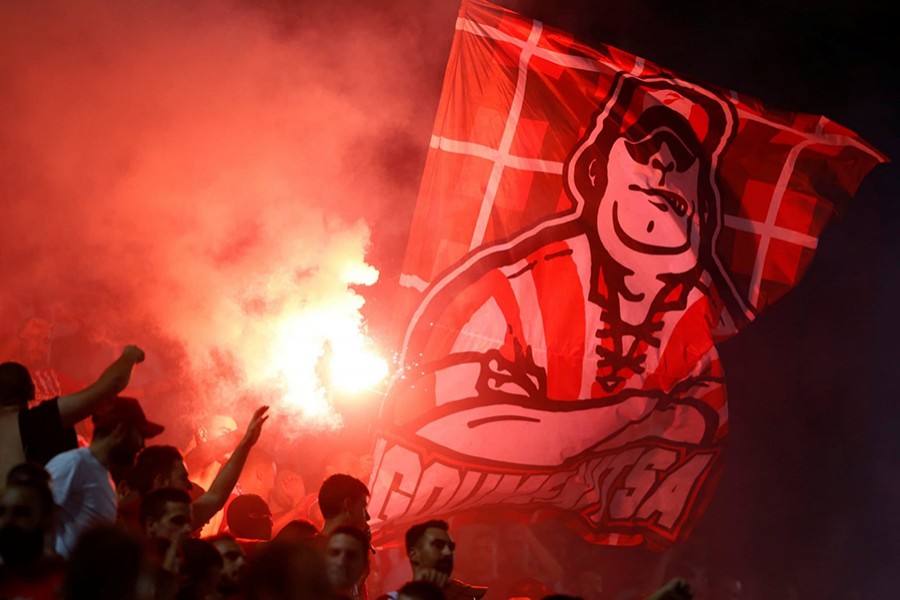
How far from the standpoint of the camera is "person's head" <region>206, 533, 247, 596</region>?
3150 mm

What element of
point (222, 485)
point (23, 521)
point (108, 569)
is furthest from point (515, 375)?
point (108, 569)

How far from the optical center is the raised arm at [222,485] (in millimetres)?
3617

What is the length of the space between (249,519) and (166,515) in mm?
1333

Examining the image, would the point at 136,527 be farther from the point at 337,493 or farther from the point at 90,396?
the point at 337,493

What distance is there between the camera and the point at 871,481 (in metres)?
9.07

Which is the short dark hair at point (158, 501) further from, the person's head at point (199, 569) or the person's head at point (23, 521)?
the person's head at point (23, 521)

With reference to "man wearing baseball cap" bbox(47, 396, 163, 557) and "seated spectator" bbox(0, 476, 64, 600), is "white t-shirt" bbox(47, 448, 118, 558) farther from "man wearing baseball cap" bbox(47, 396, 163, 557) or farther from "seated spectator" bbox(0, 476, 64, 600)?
"seated spectator" bbox(0, 476, 64, 600)

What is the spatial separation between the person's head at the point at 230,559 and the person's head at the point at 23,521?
0.68m

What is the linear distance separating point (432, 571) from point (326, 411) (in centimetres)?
326

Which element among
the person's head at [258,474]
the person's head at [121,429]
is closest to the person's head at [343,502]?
the person's head at [121,429]

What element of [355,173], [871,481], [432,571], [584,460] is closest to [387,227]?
[355,173]

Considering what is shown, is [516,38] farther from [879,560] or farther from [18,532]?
[879,560]

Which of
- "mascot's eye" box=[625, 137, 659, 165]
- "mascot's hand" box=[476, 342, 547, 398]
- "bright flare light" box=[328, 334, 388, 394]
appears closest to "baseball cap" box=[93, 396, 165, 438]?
"mascot's hand" box=[476, 342, 547, 398]

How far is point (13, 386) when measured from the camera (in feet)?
10.6
